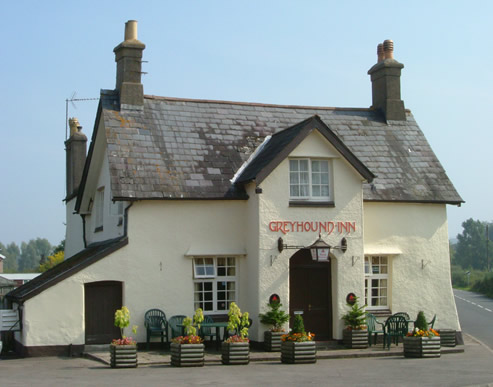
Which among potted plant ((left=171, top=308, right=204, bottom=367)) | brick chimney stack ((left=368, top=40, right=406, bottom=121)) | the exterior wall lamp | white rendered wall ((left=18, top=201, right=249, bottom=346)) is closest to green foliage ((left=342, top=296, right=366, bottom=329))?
the exterior wall lamp

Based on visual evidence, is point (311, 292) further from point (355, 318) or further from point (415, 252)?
point (415, 252)

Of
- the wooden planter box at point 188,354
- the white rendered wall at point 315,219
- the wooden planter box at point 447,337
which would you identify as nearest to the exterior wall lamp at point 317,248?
the white rendered wall at point 315,219

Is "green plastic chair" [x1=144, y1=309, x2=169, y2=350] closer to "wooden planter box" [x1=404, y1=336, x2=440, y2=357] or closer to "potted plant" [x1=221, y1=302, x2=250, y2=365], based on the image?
"potted plant" [x1=221, y1=302, x2=250, y2=365]

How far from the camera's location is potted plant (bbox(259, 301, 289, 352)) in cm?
1948

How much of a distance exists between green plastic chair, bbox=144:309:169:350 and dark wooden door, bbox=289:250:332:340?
3.59 metres

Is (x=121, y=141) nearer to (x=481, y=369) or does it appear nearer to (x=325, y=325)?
(x=325, y=325)

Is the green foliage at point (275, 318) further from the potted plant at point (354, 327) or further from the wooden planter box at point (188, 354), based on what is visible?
the wooden planter box at point (188, 354)

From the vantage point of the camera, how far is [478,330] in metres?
28.2

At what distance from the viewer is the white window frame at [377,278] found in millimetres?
22000

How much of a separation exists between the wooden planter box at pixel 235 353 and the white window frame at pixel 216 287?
3.39 metres

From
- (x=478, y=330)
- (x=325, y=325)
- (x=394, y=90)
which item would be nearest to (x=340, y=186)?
(x=325, y=325)

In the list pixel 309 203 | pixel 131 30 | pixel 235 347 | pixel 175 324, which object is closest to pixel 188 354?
pixel 235 347

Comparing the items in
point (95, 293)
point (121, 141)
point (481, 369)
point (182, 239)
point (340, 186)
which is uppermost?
point (121, 141)

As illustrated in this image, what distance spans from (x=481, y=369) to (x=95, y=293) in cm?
969
